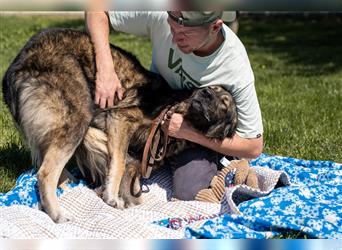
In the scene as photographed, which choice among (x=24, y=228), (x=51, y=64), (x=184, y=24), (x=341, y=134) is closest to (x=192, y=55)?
(x=184, y=24)

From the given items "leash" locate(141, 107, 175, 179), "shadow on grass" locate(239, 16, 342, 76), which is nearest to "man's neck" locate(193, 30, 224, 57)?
"leash" locate(141, 107, 175, 179)

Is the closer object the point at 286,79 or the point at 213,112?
the point at 213,112

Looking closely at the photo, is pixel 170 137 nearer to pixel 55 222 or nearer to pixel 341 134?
pixel 55 222

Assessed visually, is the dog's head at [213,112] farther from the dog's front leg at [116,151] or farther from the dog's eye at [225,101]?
the dog's front leg at [116,151]

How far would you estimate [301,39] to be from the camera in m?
15.4

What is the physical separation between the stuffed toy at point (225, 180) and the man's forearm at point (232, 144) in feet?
0.37

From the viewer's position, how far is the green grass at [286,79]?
5480mm

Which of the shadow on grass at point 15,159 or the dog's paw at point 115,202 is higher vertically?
the dog's paw at point 115,202

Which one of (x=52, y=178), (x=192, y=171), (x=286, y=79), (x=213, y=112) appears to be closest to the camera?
(x=52, y=178)

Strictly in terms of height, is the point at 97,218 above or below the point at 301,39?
above

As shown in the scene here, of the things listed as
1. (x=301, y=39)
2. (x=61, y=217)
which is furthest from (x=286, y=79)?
(x=61, y=217)

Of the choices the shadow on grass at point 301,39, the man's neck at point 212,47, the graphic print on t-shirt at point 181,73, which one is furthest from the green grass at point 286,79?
the man's neck at point 212,47

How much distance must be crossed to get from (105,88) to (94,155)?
499mm

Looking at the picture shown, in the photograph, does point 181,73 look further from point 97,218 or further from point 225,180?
point 97,218
